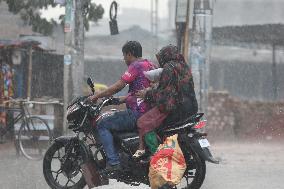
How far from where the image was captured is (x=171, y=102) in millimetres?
7102

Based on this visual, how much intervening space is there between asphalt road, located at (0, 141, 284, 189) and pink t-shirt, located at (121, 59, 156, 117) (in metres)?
1.43

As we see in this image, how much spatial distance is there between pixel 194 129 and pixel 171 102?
1.30ft

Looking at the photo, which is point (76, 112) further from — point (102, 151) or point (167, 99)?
point (167, 99)

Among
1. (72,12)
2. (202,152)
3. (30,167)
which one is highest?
(72,12)

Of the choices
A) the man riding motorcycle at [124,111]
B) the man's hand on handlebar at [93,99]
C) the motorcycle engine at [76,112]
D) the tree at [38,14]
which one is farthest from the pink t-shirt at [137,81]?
the tree at [38,14]

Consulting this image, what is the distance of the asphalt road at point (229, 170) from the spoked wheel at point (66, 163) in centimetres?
60

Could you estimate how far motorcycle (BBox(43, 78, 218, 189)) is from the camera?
714cm

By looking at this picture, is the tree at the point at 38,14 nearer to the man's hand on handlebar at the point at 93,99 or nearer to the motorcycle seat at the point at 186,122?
the man's hand on handlebar at the point at 93,99

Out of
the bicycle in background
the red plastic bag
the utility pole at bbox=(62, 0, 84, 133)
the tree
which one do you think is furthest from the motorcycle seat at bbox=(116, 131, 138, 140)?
the tree

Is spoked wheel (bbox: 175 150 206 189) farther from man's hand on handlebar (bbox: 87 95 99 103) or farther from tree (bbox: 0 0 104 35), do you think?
tree (bbox: 0 0 104 35)

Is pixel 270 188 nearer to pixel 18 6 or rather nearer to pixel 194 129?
pixel 194 129

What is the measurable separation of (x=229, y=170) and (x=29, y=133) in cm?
387

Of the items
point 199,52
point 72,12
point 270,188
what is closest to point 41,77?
point 72,12

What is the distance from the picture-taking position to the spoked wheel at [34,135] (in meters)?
12.3
